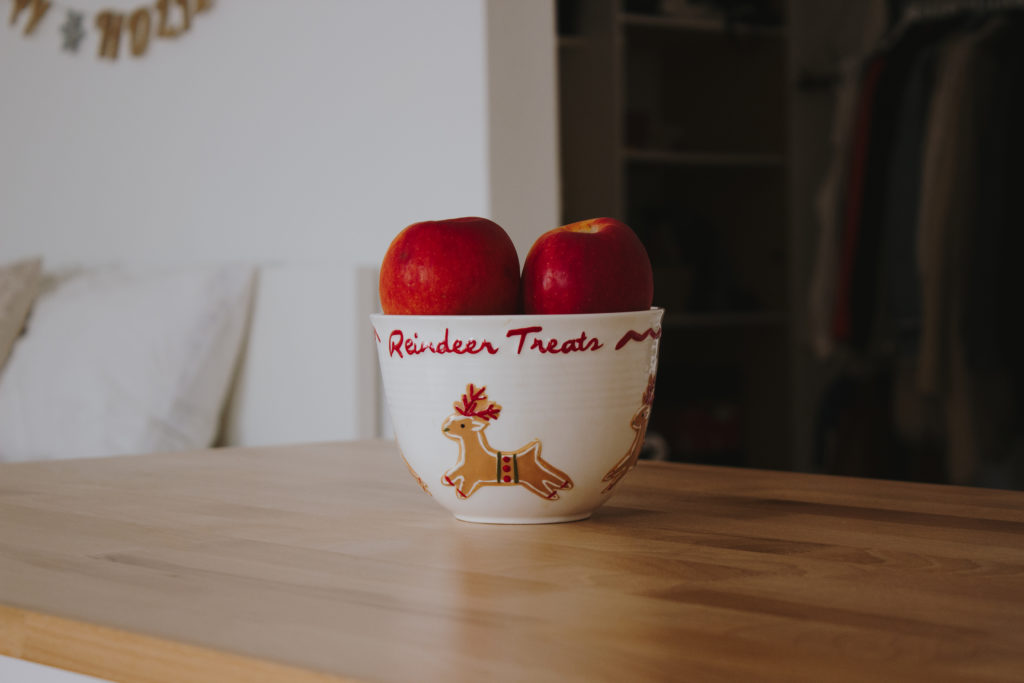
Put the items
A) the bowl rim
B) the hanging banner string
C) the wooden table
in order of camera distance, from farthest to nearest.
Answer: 1. the hanging banner string
2. the bowl rim
3. the wooden table

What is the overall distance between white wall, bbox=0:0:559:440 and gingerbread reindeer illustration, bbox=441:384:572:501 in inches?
46.9

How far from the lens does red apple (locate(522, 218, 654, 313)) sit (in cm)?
65

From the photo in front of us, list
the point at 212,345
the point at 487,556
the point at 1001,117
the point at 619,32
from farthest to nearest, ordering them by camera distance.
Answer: the point at 619,32
the point at 1001,117
the point at 212,345
the point at 487,556

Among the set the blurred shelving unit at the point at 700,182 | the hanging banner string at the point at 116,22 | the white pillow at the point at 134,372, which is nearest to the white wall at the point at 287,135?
the hanging banner string at the point at 116,22

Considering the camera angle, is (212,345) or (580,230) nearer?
(580,230)

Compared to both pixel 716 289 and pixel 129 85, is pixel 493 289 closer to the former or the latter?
pixel 129 85

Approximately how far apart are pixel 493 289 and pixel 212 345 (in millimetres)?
1382

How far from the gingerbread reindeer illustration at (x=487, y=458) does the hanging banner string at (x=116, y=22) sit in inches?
72.1

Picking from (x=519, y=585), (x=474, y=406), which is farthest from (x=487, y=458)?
(x=519, y=585)

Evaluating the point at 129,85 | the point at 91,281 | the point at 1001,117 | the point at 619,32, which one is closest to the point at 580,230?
the point at 91,281

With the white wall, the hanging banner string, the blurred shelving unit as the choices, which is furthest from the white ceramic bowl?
the blurred shelving unit

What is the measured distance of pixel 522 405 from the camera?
64 centimetres

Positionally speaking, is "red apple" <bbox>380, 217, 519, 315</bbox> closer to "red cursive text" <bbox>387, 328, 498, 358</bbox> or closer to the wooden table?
"red cursive text" <bbox>387, 328, 498, 358</bbox>

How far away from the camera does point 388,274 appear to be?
675 millimetres
